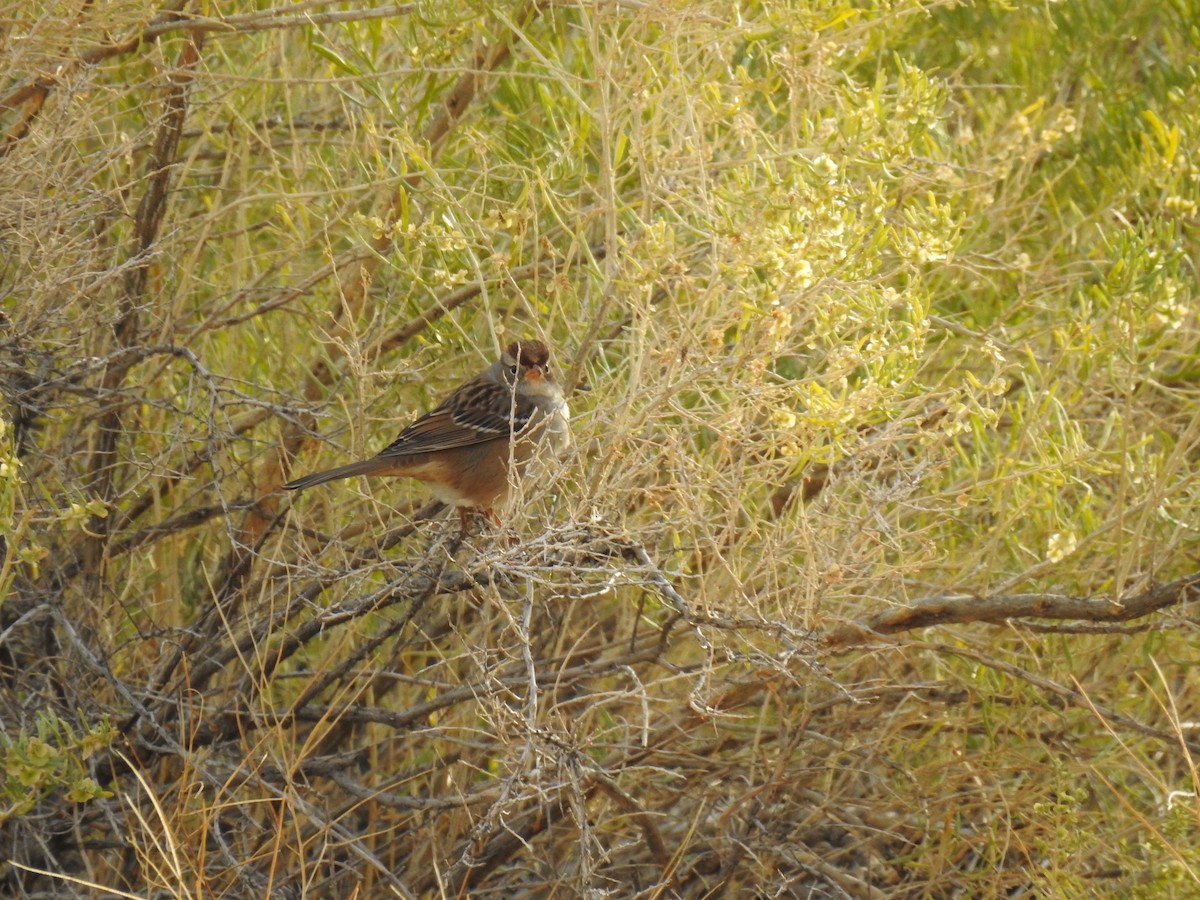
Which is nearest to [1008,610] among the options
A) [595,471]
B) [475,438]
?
[595,471]

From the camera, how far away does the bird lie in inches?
191

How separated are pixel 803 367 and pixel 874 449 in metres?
1.26

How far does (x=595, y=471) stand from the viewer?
13.0 feet

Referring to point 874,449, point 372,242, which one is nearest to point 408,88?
point 372,242

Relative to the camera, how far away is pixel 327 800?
5027mm

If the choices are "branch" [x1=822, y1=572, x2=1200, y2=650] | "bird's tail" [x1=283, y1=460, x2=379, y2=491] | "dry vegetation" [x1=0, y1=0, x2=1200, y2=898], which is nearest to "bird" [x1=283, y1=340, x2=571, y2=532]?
"bird's tail" [x1=283, y1=460, x2=379, y2=491]

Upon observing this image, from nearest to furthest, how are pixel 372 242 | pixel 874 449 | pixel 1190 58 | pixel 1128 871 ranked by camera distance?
1. pixel 874 449
2. pixel 1128 871
3. pixel 372 242
4. pixel 1190 58

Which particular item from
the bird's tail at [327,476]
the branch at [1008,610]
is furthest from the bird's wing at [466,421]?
the branch at [1008,610]

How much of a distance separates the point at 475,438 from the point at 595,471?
143 centimetres

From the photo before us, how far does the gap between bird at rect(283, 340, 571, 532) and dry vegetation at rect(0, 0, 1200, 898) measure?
0.42 feet

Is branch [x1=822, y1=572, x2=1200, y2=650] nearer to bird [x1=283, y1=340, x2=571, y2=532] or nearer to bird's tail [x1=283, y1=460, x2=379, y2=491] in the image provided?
bird [x1=283, y1=340, x2=571, y2=532]

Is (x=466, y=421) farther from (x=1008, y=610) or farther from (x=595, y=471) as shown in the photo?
(x=1008, y=610)

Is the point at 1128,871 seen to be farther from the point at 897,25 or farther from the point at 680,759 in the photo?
the point at 897,25

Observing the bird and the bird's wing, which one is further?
the bird's wing
